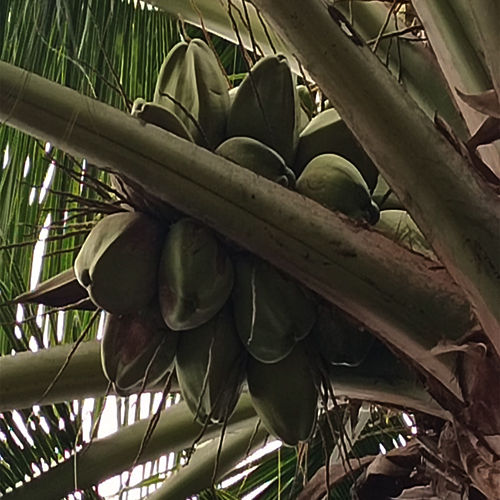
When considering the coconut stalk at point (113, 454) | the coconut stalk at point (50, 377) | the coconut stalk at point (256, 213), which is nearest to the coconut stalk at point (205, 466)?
the coconut stalk at point (113, 454)

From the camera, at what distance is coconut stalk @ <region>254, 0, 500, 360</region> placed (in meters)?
0.66

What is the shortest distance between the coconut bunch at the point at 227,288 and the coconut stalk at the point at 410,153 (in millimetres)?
129

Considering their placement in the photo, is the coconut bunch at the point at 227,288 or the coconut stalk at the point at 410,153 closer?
the coconut stalk at the point at 410,153

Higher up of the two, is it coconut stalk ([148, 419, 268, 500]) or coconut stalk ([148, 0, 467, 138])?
coconut stalk ([148, 0, 467, 138])

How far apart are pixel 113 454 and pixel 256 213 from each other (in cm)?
40

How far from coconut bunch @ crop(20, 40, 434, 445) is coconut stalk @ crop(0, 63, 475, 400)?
6 cm

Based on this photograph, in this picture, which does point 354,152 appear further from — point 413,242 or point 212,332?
point 212,332

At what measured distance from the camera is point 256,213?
0.72 m

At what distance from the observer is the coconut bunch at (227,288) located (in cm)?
77

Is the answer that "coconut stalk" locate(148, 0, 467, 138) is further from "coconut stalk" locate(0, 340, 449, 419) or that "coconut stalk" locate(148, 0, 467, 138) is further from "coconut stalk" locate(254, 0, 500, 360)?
"coconut stalk" locate(0, 340, 449, 419)

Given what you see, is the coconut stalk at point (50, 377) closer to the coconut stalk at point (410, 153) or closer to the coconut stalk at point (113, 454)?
the coconut stalk at point (113, 454)

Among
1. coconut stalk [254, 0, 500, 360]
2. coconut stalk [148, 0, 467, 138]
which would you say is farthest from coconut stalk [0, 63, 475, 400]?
coconut stalk [148, 0, 467, 138]

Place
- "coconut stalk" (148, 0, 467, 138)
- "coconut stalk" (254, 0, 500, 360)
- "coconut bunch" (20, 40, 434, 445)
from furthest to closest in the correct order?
1. "coconut stalk" (148, 0, 467, 138)
2. "coconut bunch" (20, 40, 434, 445)
3. "coconut stalk" (254, 0, 500, 360)

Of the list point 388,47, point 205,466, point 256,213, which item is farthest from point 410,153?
point 205,466
